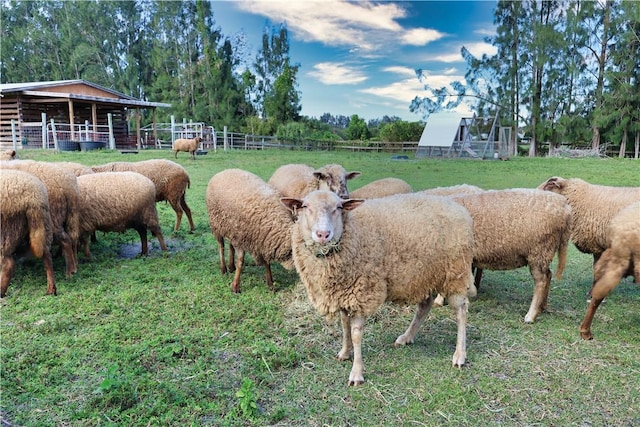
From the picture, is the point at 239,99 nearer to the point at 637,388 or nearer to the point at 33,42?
the point at 33,42

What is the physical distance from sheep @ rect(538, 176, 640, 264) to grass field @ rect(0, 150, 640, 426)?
0.66 metres

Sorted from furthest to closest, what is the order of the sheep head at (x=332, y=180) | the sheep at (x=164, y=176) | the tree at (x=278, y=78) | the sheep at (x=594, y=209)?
1. the tree at (x=278, y=78)
2. the sheep at (x=164, y=176)
3. the sheep head at (x=332, y=180)
4. the sheep at (x=594, y=209)

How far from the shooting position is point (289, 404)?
2947 mm

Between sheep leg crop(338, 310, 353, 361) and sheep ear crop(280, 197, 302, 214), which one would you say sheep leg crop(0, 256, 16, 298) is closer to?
sheep ear crop(280, 197, 302, 214)

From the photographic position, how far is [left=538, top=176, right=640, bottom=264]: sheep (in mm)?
5148

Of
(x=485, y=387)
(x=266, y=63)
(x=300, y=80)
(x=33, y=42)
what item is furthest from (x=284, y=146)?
(x=33, y=42)

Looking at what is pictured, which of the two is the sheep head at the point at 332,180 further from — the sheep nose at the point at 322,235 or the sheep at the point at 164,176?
the sheep at the point at 164,176

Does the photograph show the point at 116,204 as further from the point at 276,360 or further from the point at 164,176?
the point at 276,360

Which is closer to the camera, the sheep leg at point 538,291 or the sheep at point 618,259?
the sheep at point 618,259

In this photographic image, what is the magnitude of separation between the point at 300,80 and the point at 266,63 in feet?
17.3

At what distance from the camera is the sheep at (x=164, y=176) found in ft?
25.2

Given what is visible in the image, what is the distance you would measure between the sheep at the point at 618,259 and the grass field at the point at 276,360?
44 centimetres

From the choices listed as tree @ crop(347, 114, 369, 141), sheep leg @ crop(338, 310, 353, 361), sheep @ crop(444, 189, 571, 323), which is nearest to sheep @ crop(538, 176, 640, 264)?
sheep @ crop(444, 189, 571, 323)

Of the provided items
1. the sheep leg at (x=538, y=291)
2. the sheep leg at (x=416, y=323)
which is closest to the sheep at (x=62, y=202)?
the sheep leg at (x=416, y=323)
